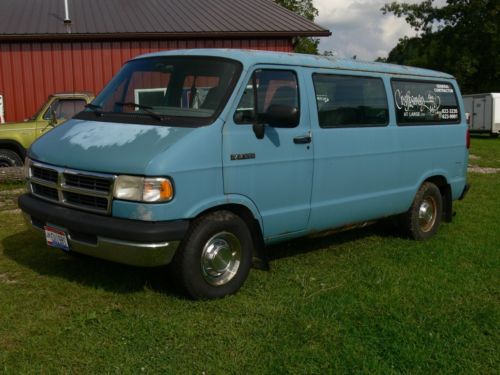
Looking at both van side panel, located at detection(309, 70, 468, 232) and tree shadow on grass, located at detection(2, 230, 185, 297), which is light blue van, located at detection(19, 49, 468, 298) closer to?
van side panel, located at detection(309, 70, 468, 232)

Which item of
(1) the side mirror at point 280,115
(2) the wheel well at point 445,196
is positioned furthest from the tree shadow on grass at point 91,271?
(2) the wheel well at point 445,196

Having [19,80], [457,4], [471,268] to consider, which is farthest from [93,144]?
[457,4]

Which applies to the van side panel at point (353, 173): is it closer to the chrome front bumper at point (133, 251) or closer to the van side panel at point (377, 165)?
the van side panel at point (377, 165)

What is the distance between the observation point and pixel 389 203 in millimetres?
→ 6168

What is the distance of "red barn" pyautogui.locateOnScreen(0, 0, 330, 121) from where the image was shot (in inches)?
576

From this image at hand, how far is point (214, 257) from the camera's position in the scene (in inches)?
176

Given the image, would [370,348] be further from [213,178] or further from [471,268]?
[471,268]

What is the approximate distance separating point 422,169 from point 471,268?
54.7 inches

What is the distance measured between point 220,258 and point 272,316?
2.04 feet

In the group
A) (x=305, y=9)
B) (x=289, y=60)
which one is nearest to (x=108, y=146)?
(x=289, y=60)

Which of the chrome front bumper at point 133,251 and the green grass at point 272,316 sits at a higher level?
the chrome front bumper at point 133,251

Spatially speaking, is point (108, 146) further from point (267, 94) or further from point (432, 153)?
point (432, 153)

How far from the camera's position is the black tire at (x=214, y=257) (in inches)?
168

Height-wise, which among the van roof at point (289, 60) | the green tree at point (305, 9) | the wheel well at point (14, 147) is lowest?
the wheel well at point (14, 147)
